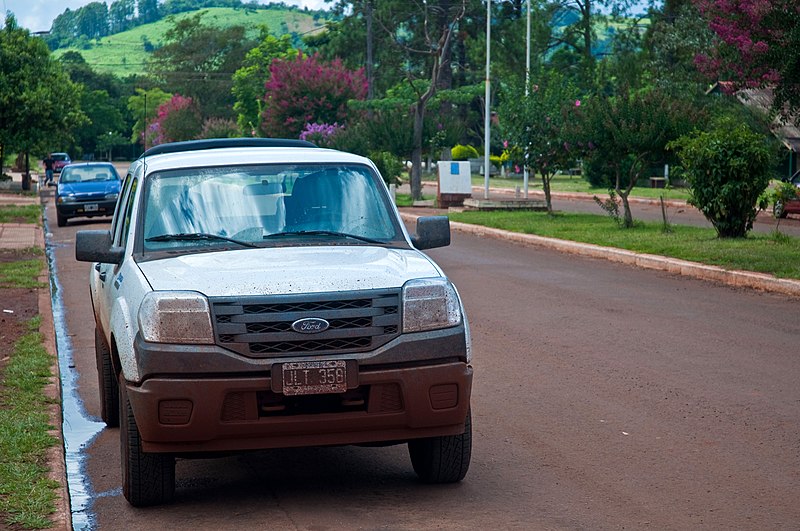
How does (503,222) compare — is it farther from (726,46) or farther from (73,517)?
(73,517)

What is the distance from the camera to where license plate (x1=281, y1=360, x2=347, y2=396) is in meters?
5.67

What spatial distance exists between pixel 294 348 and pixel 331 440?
480mm

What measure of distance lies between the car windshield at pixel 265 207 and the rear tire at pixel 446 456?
1218 mm

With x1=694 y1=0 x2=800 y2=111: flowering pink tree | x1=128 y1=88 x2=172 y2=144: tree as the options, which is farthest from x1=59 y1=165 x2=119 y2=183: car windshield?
x1=128 y1=88 x2=172 y2=144: tree

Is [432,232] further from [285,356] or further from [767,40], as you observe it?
[767,40]

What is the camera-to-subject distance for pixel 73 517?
6.03 meters

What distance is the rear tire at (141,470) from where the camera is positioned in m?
5.97

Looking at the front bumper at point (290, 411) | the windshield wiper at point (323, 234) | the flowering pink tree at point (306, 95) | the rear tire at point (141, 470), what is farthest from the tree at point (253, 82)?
the front bumper at point (290, 411)

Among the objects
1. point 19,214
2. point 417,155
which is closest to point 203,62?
point 417,155

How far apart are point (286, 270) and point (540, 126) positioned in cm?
2408

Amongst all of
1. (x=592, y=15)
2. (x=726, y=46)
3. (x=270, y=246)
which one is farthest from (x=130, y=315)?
(x=592, y=15)

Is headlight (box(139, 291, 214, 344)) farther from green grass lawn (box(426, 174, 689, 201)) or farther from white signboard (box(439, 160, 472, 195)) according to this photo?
white signboard (box(439, 160, 472, 195))

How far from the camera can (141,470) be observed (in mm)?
5992

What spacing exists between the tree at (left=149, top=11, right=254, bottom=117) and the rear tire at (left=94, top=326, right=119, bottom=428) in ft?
395
